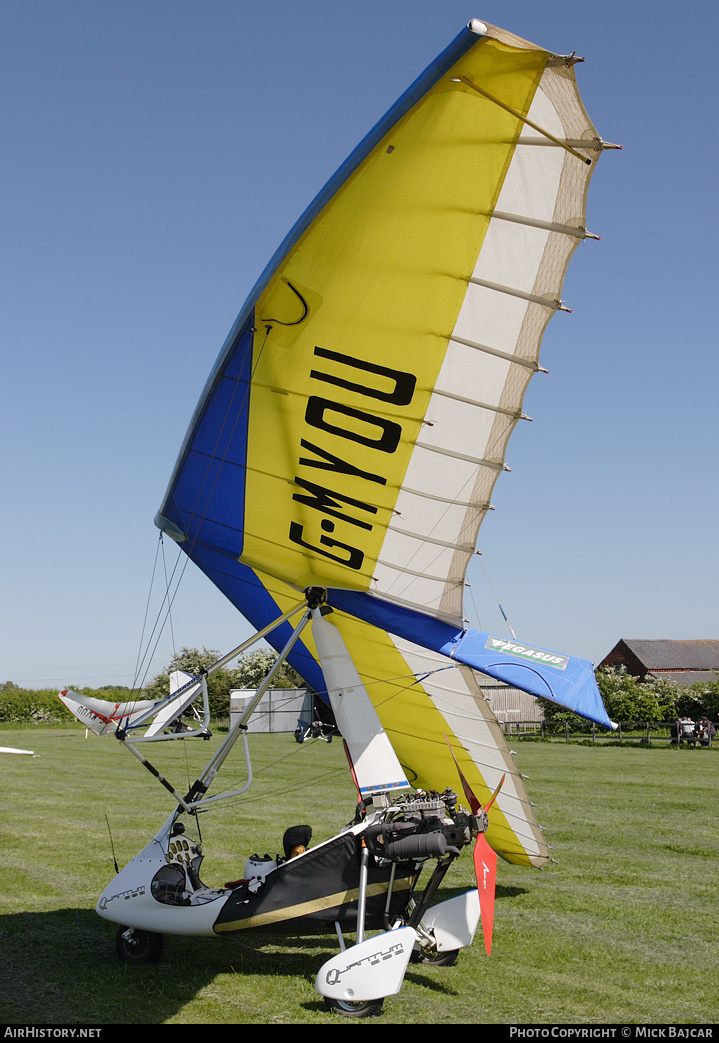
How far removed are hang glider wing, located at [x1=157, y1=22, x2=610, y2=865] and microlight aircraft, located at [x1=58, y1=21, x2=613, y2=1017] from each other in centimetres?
1

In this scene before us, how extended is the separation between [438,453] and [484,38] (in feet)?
8.83

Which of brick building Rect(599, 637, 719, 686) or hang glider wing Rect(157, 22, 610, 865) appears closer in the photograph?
hang glider wing Rect(157, 22, 610, 865)

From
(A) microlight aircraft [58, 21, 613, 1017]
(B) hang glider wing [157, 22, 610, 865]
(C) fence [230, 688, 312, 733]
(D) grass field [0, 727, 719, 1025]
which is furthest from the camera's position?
(C) fence [230, 688, 312, 733]

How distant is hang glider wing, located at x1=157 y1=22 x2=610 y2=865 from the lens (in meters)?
4.24

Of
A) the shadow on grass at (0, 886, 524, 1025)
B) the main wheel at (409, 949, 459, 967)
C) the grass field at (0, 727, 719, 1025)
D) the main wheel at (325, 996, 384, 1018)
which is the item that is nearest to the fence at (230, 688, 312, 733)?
the grass field at (0, 727, 719, 1025)

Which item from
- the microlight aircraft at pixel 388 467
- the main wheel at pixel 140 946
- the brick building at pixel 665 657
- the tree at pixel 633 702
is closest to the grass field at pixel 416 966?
the main wheel at pixel 140 946

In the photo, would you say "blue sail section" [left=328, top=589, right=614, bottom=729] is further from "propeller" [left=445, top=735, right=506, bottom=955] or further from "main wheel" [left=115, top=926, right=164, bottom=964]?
"main wheel" [left=115, top=926, right=164, bottom=964]

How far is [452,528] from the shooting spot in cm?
630

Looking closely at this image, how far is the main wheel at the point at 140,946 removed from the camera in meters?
6.60

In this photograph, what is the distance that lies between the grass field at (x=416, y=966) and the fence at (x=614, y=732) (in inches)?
668

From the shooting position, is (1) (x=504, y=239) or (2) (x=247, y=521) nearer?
(1) (x=504, y=239)

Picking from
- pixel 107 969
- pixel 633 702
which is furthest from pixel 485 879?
pixel 633 702
